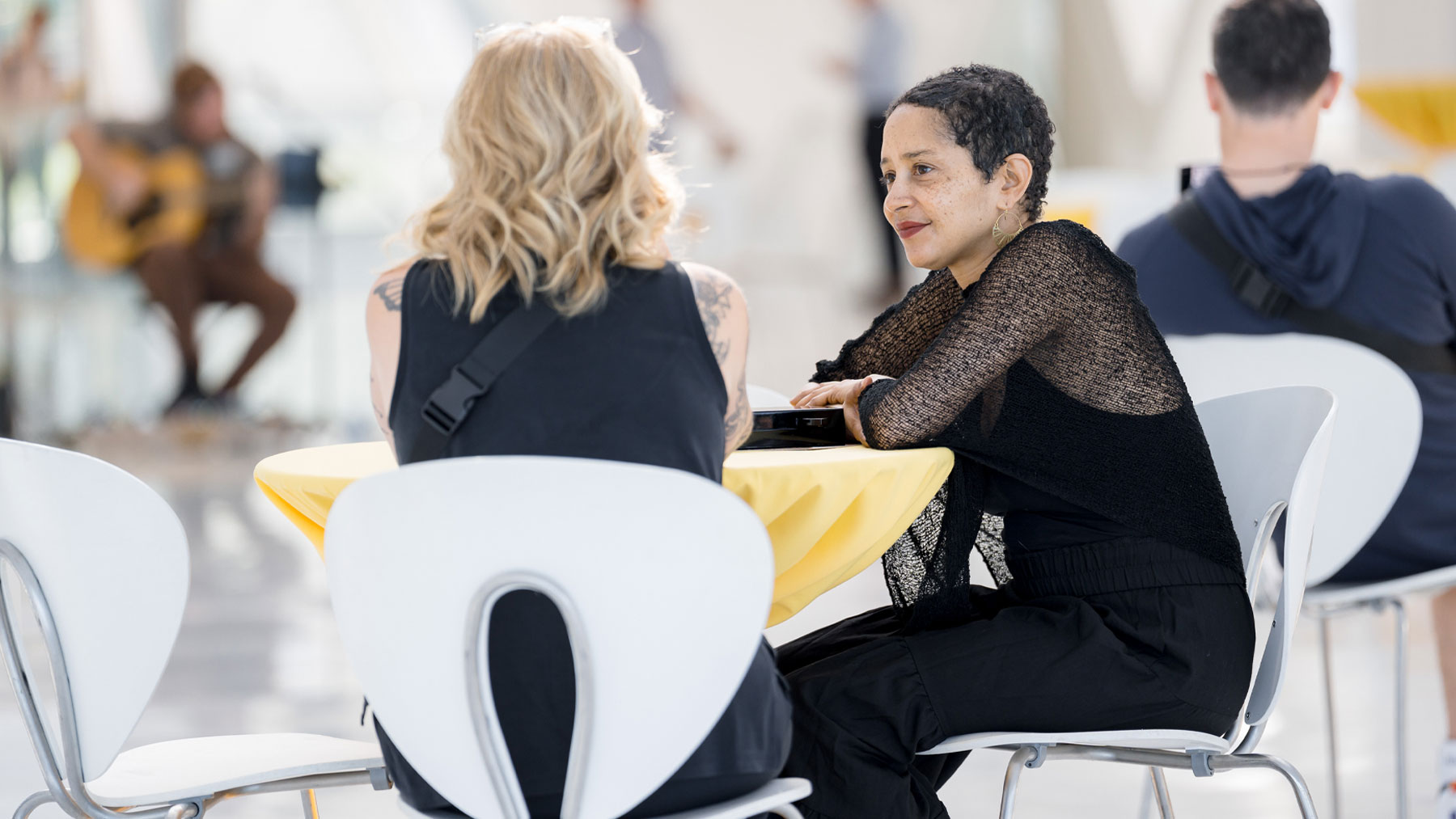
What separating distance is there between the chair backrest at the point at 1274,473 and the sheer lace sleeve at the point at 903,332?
1.20 feet

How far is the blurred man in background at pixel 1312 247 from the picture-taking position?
7.52ft

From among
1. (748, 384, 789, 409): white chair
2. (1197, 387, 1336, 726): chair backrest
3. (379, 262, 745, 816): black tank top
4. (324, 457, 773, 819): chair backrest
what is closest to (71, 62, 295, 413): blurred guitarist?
(748, 384, 789, 409): white chair

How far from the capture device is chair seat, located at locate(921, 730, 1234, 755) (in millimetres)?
1489

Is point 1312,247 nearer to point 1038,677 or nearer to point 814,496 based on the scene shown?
point 1038,677

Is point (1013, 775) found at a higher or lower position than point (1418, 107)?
lower

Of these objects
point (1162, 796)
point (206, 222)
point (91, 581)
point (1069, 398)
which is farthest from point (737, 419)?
point (206, 222)

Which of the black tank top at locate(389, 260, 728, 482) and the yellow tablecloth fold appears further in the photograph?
the yellow tablecloth fold

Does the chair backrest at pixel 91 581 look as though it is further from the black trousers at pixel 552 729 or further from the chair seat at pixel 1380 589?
the chair seat at pixel 1380 589

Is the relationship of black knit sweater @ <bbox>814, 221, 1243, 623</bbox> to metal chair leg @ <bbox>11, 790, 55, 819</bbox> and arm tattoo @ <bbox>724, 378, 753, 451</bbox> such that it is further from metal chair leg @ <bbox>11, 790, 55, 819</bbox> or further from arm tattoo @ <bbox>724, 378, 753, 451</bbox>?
metal chair leg @ <bbox>11, 790, 55, 819</bbox>

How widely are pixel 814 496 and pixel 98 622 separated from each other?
720mm

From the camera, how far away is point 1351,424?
83.7 inches

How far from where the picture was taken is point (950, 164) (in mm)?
1709

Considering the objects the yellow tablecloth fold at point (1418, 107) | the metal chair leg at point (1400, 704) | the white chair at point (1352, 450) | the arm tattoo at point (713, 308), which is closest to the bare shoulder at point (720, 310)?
the arm tattoo at point (713, 308)

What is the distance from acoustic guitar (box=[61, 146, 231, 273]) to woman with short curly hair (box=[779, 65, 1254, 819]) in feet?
22.7
